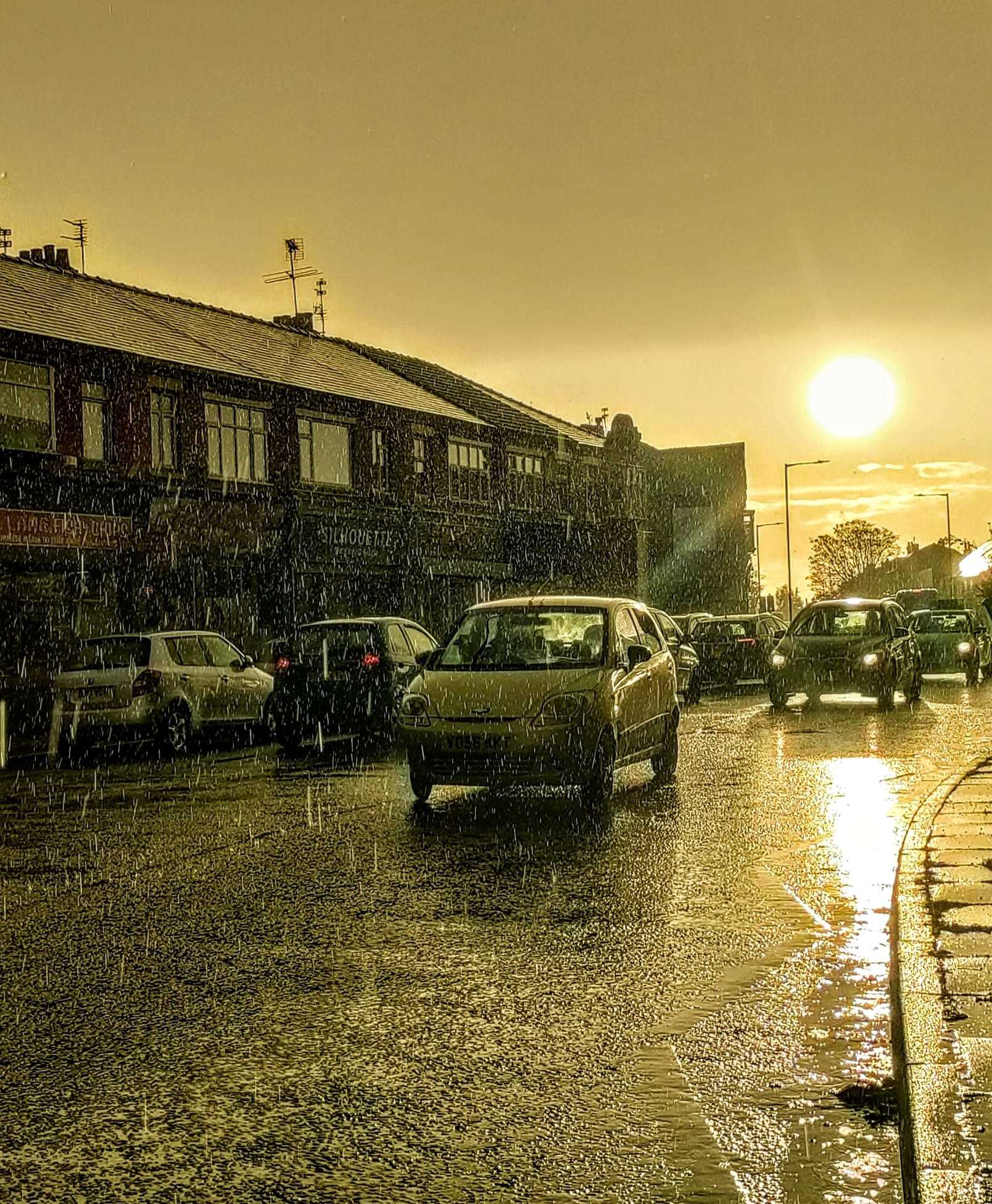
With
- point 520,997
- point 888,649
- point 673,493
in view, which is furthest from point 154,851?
point 673,493

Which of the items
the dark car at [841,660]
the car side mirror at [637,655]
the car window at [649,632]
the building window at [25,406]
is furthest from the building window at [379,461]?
the car side mirror at [637,655]

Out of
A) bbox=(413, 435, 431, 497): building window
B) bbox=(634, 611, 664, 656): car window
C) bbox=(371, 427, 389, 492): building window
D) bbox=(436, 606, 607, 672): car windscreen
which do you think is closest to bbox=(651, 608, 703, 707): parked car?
bbox=(634, 611, 664, 656): car window

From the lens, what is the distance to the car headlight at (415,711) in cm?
1109

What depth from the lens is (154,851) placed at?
9.57 metres

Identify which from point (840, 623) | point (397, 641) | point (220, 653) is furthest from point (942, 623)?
point (220, 653)

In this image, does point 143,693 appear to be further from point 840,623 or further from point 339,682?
point 840,623

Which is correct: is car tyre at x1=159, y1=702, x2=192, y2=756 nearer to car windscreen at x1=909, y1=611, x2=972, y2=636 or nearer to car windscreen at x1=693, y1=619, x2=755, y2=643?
car windscreen at x1=693, y1=619, x2=755, y2=643

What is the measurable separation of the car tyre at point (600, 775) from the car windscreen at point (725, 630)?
1879 centimetres

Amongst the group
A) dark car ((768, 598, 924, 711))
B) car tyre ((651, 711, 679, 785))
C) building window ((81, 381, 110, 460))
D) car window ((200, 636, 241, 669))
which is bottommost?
car tyre ((651, 711, 679, 785))

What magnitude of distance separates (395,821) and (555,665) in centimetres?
186

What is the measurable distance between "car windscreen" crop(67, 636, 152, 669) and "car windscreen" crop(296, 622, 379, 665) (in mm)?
2358

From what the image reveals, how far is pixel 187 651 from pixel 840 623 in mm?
10872

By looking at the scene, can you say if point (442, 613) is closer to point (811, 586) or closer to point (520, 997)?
point (520, 997)

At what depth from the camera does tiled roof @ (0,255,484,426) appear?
28.7 m
